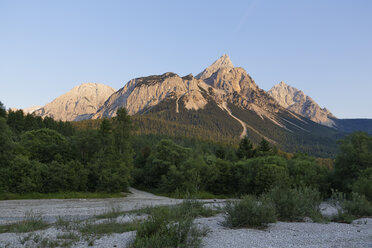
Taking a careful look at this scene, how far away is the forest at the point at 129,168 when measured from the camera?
46388mm

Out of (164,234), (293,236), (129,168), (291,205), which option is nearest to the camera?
(164,234)

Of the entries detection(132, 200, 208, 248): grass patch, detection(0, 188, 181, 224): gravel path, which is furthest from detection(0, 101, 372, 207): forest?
detection(132, 200, 208, 248): grass patch

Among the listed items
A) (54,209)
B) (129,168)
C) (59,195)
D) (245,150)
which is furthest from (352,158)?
(59,195)

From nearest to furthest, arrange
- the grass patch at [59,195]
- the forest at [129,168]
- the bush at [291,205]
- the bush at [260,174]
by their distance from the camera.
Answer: the bush at [291,205], the grass patch at [59,195], the forest at [129,168], the bush at [260,174]

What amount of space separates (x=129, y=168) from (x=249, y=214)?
4444cm

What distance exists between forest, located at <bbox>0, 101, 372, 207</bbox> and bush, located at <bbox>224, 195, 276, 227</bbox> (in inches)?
1015

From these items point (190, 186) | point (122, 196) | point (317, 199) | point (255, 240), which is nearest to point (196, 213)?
point (255, 240)

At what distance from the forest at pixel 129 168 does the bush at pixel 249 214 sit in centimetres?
2578

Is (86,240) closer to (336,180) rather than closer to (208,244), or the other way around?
(208,244)

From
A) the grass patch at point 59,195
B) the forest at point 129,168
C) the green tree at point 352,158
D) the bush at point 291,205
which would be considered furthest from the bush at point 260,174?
the bush at point 291,205

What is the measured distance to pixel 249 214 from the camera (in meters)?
16.9

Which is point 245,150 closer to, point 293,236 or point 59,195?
point 59,195

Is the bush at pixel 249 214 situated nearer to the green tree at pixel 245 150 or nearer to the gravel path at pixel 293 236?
the gravel path at pixel 293 236

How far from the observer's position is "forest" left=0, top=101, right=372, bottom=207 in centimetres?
4639
